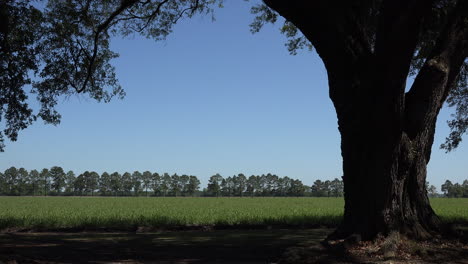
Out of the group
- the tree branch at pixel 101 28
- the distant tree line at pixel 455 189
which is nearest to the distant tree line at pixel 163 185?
the distant tree line at pixel 455 189

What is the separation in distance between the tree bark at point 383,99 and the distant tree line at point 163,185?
463 feet

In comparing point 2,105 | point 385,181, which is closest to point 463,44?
point 385,181

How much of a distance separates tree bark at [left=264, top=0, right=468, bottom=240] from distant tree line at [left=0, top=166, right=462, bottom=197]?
141 meters

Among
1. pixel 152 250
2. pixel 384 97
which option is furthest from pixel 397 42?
pixel 152 250

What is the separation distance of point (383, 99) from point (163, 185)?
14387 cm

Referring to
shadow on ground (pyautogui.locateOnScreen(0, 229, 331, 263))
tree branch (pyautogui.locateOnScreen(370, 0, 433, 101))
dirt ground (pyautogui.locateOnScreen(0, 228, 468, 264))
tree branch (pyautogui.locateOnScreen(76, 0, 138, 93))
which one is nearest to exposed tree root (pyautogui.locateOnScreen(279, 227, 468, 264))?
dirt ground (pyautogui.locateOnScreen(0, 228, 468, 264))

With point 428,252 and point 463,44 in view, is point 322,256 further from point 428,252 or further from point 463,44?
point 463,44

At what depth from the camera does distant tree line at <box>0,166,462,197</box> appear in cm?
14000

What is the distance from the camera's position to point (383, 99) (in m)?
9.33

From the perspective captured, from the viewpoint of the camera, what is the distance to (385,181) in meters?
9.42

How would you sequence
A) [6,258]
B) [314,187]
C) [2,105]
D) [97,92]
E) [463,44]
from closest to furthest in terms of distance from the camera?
[6,258], [463,44], [2,105], [97,92], [314,187]

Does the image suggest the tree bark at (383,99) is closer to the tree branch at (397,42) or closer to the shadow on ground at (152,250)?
the tree branch at (397,42)

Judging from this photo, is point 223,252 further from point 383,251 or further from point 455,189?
point 455,189

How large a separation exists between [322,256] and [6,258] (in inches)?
239
